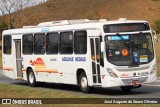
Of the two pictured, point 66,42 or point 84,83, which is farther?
point 66,42

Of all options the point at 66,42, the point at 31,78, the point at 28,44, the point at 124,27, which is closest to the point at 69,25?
the point at 66,42

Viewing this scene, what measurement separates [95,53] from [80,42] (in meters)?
1.29

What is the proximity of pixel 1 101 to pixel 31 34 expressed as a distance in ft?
30.4

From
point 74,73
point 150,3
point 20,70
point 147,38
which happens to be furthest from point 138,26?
point 150,3

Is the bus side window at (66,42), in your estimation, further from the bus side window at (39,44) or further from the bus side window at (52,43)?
the bus side window at (39,44)

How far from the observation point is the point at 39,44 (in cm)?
2455

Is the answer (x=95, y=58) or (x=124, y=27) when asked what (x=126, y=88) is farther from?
(x=124, y=27)

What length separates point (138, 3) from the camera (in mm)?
125438

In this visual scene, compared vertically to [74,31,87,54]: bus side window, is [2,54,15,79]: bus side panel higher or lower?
lower

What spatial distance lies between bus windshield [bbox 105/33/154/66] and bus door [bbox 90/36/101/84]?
1.81 feet

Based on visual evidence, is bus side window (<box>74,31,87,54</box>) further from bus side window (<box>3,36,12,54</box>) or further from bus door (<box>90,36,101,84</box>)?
bus side window (<box>3,36,12,54</box>)

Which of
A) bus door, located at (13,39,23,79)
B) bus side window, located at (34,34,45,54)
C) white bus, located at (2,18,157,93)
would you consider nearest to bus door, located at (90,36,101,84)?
white bus, located at (2,18,157,93)

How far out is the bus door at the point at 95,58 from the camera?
19828mm

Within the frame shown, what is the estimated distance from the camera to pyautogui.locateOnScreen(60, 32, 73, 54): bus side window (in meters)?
21.8
